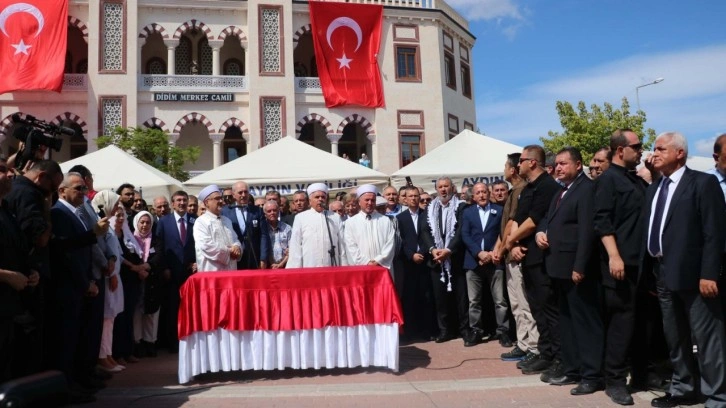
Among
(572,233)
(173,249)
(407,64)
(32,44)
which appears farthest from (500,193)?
(32,44)

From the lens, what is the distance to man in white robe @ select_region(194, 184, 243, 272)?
6.07 meters

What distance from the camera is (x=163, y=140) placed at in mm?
18703

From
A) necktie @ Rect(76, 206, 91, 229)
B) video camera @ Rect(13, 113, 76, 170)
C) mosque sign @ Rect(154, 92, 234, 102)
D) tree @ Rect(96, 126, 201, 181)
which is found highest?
mosque sign @ Rect(154, 92, 234, 102)

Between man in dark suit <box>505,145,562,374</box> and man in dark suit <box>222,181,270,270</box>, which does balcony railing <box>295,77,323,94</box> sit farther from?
man in dark suit <box>505,145,562,374</box>

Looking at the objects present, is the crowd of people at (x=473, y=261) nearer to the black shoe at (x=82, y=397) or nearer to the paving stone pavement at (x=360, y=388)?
the black shoe at (x=82, y=397)

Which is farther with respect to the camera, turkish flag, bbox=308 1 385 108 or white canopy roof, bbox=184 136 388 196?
turkish flag, bbox=308 1 385 108

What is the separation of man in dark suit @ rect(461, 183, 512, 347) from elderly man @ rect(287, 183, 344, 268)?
1741 millimetres

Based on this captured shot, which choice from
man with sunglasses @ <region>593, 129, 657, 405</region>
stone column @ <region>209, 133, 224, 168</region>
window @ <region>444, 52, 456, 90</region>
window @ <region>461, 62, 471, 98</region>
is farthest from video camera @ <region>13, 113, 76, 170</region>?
window @ <region>461, 62, 471, 98</region>

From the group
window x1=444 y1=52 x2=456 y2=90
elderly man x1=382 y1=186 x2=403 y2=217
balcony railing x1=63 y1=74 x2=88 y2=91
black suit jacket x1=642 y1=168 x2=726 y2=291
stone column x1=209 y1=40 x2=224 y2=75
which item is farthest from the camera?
window x1=444 y1=52 x2=456 y2=90

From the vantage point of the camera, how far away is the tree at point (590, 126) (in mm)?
25219

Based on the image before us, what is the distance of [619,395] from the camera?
164 inches

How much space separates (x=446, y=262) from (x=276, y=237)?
2.33 metres

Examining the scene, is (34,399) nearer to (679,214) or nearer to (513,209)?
(679,214)

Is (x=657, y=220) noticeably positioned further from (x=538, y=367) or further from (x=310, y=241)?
(x=310, y=241)
